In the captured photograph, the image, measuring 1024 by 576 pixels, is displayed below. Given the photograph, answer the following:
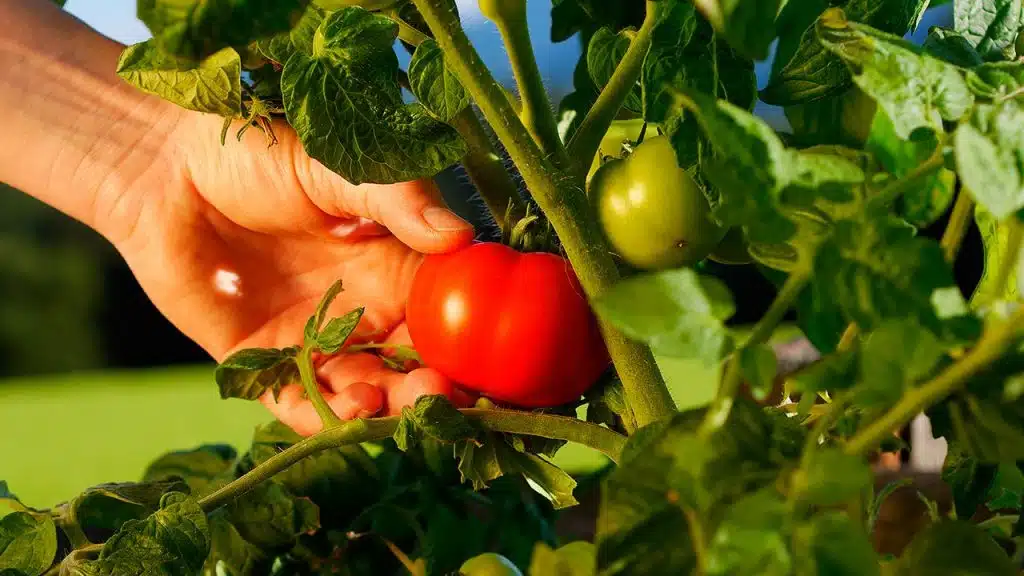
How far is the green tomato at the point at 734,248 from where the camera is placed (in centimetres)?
45

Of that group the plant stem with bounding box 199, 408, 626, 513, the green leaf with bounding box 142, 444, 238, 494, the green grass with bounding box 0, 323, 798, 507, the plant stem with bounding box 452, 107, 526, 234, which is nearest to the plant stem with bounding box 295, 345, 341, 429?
the plant stem with bounding box 199, 408, 626, 513

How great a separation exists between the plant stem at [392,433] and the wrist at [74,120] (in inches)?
16.8

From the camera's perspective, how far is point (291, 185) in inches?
25.8

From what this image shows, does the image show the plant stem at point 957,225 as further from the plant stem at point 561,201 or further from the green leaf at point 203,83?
the green leaf at point 203,83

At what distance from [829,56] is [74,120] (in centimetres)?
70

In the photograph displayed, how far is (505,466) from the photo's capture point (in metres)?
0.50

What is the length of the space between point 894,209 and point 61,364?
9.42 m

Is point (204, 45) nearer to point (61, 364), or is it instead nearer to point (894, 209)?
point (894, 209)

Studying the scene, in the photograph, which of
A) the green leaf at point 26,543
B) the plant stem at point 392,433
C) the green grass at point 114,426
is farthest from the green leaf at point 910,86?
the green grass at point 114,426

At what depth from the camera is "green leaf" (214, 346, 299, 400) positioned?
1.80 feet

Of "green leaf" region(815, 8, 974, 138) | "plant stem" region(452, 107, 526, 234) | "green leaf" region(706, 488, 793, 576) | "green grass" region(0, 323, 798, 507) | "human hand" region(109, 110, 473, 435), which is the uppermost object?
"green leaf" region(815, 8, 974, 138)

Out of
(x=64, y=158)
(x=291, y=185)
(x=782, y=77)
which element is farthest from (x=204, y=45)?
(x=64, y=158)

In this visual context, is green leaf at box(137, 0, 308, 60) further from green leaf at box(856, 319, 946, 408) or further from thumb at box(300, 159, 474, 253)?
thumb at box(300, 159, 474, 253)

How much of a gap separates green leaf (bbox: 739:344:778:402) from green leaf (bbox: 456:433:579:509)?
27cm
